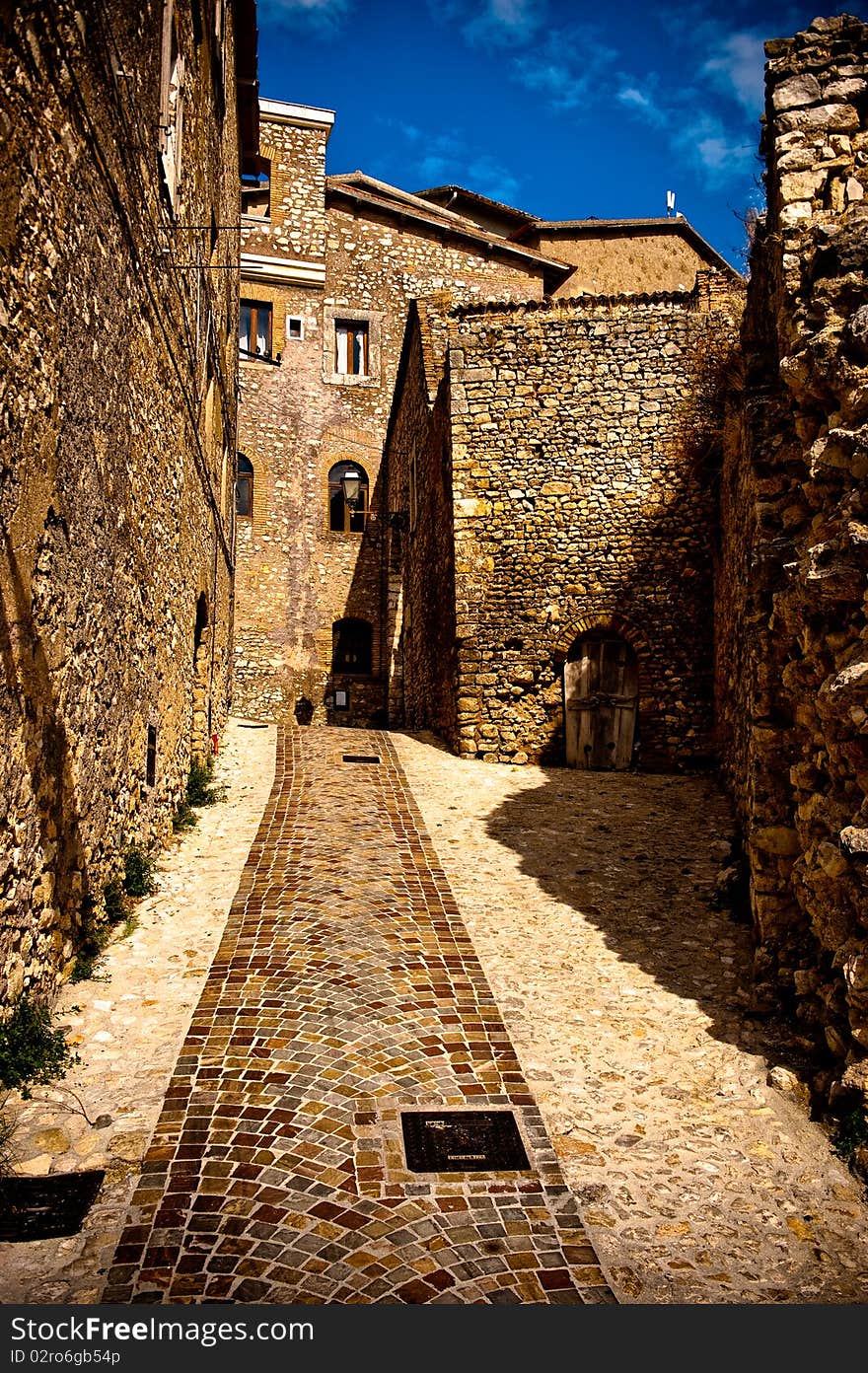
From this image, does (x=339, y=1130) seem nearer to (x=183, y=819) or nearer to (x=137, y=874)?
(x=137, y=874)

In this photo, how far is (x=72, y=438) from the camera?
15.6 ft

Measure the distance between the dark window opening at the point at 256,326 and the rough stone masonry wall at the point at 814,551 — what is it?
1794cm

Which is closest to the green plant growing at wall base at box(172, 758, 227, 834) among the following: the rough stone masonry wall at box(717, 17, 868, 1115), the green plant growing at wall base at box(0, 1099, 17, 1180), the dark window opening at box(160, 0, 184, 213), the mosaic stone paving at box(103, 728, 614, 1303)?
the mosaic stone paving at box(103, 728, 614, 1303)

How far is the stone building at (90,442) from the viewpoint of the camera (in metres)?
3.96

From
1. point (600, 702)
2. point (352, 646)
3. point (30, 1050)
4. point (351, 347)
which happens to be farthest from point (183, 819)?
point (351, 347)

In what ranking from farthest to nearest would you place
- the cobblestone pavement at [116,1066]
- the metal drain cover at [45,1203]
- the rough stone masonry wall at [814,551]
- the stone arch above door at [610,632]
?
the stone arch above door at [610,632] → the rough stone masonry wall at [814,551] → the metal drain cover at [45,1203] → the cobblestone pavement at [116,1066]

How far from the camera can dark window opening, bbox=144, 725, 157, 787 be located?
701 centimetres

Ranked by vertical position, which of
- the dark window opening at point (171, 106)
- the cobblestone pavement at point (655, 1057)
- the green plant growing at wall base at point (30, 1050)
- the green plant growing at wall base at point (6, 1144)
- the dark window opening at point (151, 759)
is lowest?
the cobblestone pavement at point (655, 1057)

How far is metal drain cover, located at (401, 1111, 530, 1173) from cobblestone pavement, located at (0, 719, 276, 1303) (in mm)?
1122

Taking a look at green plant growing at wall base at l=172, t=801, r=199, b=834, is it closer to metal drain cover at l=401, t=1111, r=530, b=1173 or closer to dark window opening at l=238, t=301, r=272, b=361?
metal drain cover at l=401, t=1111, r=530, b=1173

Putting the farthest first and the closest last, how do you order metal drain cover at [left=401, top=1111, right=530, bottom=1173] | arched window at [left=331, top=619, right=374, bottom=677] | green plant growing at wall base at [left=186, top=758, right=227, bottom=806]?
arched window at [left=331, top=619, right=374, bottom=677], green plant growing at wall base at [left=186, top=758, right=227, bottom=806], metal drain cover at [left=401, top=1111, right=530, bottom=1173]

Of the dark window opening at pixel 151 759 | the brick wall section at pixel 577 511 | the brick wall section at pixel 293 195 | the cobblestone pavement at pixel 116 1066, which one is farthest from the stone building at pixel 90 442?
the brick wall section at pixel 293 195

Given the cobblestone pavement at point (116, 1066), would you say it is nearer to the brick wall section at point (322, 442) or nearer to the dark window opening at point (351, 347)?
the brick wall section at point (322, 442)

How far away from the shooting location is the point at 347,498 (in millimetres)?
22141
